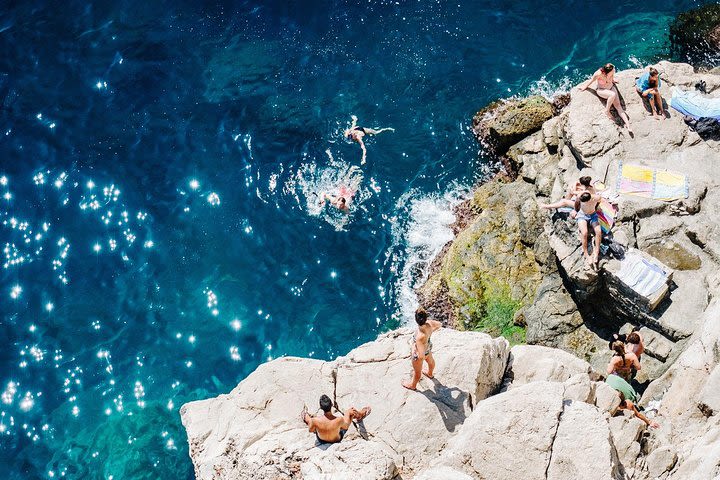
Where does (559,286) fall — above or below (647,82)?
below

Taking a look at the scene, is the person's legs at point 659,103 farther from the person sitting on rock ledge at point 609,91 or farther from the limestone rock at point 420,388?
the limestone rock at point 420,388

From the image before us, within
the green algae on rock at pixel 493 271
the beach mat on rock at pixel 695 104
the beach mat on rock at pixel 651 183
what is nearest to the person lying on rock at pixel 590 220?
the beach mat on rock at pixel 651 183

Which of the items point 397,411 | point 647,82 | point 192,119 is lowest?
point 397,411

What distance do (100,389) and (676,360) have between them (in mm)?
19014

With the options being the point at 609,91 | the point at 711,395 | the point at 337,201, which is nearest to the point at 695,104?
the point at 609,91

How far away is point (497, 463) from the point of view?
12.9 metres

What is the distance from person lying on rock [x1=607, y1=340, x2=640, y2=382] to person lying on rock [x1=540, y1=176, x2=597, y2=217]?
14.1ft

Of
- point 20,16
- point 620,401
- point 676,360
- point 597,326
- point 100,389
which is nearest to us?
point 620,401

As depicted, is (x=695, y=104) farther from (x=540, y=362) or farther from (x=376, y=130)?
(x=376, y=130)

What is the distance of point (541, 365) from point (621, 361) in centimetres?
274

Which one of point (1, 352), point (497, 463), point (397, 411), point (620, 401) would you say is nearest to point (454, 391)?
point (397, 411)

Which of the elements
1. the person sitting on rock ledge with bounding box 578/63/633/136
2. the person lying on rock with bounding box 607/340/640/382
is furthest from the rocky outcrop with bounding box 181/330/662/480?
the person sitting on rock ledge with bounding box 578/63/633/136

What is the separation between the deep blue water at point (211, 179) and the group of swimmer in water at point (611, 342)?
2.21m

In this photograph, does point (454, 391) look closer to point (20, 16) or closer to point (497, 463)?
point (497, 463)
